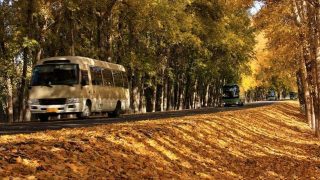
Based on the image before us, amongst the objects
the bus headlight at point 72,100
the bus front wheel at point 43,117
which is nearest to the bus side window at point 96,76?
the bus headlight at point 72,100

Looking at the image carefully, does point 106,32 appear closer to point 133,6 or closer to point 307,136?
point 133,6

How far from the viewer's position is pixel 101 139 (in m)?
11.1

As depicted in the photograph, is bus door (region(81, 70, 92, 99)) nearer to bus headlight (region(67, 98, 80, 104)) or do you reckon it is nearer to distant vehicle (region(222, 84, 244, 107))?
bus headlight (region(67, 98, 80, 104))

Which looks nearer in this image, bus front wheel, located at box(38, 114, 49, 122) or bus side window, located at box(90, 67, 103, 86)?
bus front wheel, located at box(38, 114, 49, 122)

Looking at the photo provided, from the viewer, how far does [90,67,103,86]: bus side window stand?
1019 inches

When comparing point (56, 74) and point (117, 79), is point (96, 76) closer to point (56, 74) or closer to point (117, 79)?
point (56, 74)

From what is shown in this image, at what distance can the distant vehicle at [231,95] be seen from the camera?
6694 cm

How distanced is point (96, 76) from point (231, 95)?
42599 millimetres

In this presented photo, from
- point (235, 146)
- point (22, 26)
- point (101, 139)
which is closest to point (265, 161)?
point (235, 146)

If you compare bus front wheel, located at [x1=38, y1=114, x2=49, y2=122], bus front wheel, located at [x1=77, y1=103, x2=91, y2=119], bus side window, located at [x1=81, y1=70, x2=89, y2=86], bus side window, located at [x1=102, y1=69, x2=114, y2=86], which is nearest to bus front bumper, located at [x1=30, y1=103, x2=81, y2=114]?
bus front wheel, located at [x1=38, y1=114, x2=49, y2=122]

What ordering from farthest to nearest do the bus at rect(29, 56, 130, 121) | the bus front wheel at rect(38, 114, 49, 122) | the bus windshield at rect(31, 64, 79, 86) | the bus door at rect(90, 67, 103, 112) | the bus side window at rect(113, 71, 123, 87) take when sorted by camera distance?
the bus side window at rect(113, 71, 123, 87) < the bus door at rect(90, 67, 103, 112) < the bus front wheel at rect(38, 114, 49, 122) < the bus windshield at rect(31, 64, 79, 86) < the bus at rect(29, 56, 130, 121)

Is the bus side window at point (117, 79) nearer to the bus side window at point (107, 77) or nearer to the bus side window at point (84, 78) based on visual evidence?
the bus side window at point (107, 77)

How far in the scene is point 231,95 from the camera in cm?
6706

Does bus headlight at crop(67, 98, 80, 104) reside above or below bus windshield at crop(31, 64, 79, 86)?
below
